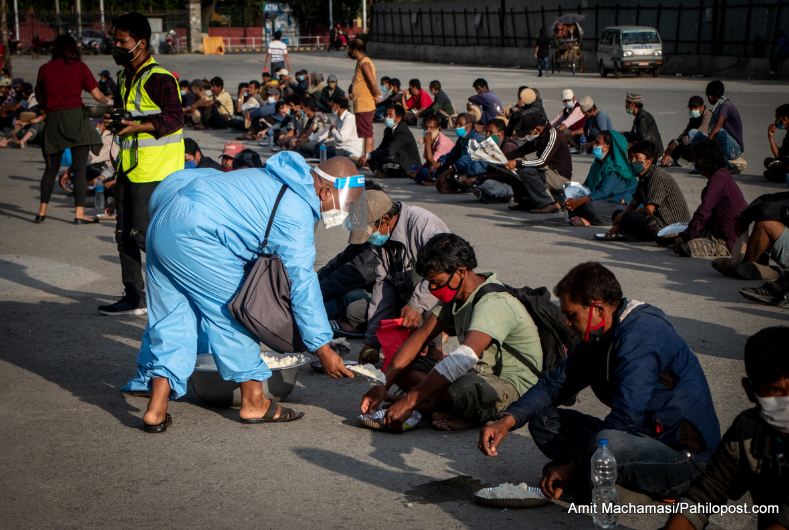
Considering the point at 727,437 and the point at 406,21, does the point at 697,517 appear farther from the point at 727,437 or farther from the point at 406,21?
the point at 406,21

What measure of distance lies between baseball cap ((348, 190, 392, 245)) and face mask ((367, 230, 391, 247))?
26 mm

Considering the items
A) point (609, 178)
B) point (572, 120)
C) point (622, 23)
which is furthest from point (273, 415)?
point (622, 23)

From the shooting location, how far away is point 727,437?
3.69m

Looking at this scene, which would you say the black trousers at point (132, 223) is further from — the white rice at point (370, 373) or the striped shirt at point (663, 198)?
the striped shirt at point (663, 198)

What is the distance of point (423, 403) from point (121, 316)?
377cm

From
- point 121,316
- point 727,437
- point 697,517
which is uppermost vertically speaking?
point 727,437

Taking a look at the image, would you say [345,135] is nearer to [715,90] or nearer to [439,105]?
[439,105]

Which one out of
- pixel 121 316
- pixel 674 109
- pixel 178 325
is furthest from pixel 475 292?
pixel 674 109

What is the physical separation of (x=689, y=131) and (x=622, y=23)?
31.7m

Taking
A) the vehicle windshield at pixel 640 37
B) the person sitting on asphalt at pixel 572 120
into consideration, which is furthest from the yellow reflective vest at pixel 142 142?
the vehicle windshield at pixel 640 37

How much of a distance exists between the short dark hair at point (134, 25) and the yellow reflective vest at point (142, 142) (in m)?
0.25

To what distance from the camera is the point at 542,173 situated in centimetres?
1370

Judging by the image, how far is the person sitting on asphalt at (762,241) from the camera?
344 inches

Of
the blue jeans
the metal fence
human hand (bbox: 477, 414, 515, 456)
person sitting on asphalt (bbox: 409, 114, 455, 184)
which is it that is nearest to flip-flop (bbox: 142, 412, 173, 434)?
human hand (bbox: 477, 414, 515, 456)
